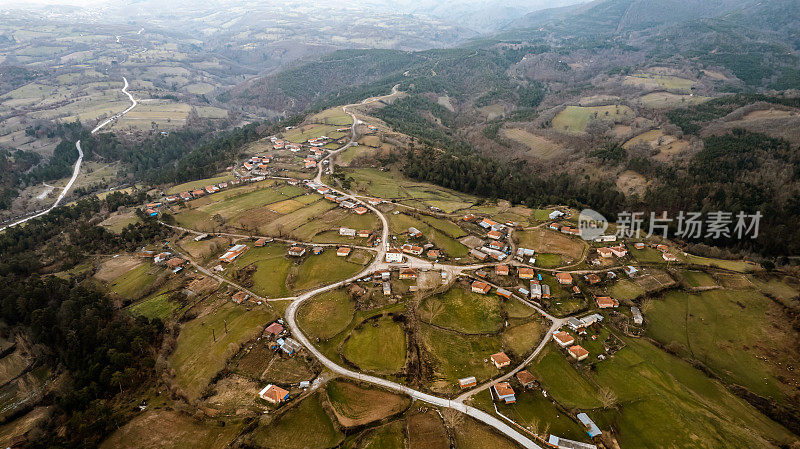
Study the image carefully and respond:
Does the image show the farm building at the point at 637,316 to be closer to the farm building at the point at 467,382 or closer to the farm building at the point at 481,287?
the farm building at the point at 481,287

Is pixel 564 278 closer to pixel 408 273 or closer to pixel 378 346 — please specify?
pixel 408 273

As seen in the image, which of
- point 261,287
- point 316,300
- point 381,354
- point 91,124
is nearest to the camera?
point 381,354

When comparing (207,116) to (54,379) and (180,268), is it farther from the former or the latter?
(54,379)

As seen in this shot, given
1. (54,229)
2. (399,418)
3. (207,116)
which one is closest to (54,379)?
(399,418)

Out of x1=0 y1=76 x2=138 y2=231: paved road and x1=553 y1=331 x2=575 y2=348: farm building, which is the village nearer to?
x1=553 y1=331 x2=575 y2=348: farm building

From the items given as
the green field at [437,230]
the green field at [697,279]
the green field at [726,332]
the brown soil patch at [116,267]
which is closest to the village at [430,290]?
the green field at [437,230]
